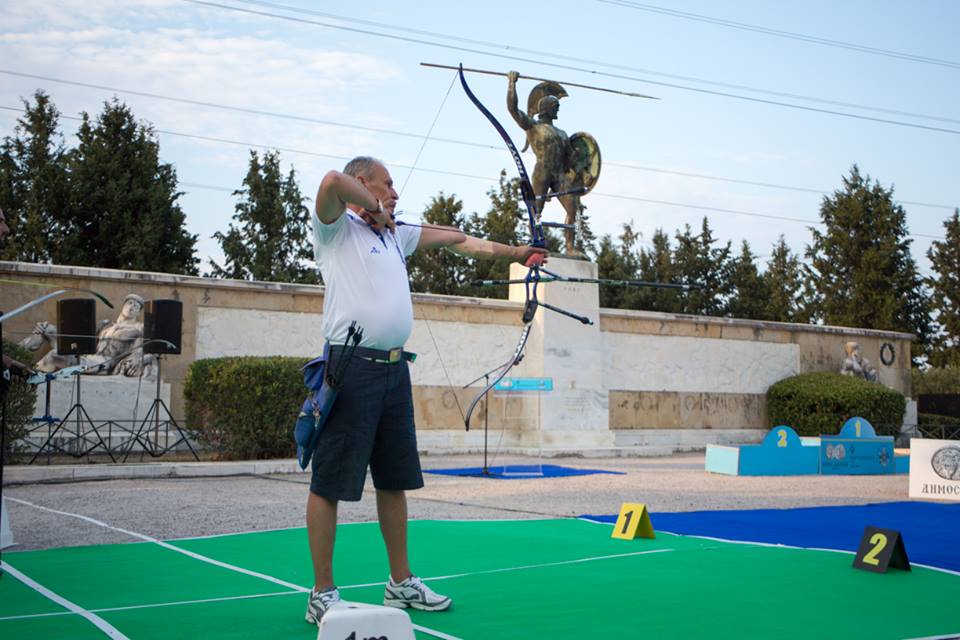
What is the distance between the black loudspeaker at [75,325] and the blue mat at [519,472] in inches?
196

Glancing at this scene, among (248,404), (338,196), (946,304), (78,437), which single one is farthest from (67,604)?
(946,304)

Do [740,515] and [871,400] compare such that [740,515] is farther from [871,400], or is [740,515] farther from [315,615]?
[871,400]

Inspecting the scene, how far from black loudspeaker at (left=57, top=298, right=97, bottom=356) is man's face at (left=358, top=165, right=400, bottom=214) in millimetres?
10097

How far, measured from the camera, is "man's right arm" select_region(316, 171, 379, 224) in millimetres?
3943

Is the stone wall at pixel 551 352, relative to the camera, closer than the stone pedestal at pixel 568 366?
Yes

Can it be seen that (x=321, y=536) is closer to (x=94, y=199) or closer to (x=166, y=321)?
(x=166, y=321)

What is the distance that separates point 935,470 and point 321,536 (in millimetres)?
7996

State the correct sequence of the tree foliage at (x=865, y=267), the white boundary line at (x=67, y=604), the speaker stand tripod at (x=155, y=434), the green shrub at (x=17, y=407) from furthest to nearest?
the tree foliage at (x=865, y=267)
the speaker stand tripod at (x=155, y=434)
the green shrub at (x=17, y=407)
the white boundary line at (x=67, y=604)

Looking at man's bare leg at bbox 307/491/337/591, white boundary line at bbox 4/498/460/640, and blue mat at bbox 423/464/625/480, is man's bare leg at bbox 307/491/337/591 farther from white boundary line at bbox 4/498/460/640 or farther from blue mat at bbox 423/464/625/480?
blue mat at bbox 423/464/625/480

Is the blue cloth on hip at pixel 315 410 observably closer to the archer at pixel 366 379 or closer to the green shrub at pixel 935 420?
the archer at pixel 366 379

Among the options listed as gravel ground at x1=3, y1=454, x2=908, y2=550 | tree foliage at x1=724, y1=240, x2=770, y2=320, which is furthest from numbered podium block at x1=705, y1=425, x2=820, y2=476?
tree foliage at x1=724, y1=240, x2=770, y2=320

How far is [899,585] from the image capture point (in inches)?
193

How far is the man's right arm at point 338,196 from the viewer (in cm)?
394

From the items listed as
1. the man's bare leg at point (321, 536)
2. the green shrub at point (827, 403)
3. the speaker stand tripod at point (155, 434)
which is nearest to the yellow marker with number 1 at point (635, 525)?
the man's bare leg at point (321, 536)
